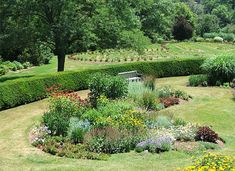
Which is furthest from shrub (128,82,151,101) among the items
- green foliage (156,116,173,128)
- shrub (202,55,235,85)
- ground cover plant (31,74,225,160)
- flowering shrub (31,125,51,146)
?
shrub (202,55,235,85)

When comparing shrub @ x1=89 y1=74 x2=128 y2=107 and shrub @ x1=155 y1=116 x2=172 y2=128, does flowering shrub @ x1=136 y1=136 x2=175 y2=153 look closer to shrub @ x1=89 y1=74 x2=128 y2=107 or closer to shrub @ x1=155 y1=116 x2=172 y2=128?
shrub @ x1=155 y1=116 x2=172 y2=128

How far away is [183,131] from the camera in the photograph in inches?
490

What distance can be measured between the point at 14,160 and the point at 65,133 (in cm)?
236

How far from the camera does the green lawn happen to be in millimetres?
9672

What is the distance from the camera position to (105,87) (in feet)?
53.6

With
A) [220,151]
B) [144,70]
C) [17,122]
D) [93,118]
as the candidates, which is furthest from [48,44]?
[220,151]

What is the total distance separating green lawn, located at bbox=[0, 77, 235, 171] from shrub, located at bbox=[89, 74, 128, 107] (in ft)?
7.55

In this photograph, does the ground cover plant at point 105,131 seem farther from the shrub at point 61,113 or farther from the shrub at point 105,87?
the shrub at point 105,87

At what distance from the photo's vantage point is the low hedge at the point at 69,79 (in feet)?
57.7

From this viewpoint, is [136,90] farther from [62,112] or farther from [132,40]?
[132,40]

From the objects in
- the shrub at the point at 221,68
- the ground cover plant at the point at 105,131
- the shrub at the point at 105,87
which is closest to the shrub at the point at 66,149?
the ground cover plant at the point at 105,131

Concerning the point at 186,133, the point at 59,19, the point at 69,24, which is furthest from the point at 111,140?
the point at 59,19

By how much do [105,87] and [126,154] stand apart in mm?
5716

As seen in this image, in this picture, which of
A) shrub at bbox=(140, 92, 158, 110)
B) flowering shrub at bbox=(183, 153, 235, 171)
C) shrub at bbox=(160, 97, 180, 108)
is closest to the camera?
A: flowering shrub at bbox=(183, 153, 235, 171)
